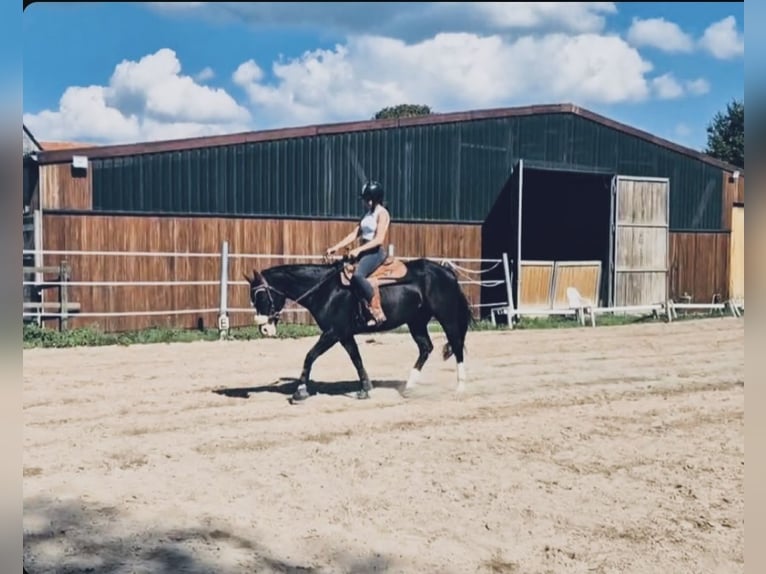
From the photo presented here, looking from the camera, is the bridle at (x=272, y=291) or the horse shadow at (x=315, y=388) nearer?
the bridle at (x=272, y=291)

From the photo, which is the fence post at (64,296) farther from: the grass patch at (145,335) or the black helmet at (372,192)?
the black helmet at (372,192)

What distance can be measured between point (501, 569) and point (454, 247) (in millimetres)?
14601

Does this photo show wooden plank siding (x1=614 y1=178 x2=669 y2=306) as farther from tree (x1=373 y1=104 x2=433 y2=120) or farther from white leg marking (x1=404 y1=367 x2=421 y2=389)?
tree (x1=373 y1=104 x2=433 y2=120)

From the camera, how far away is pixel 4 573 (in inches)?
46.1

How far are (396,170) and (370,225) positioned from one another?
9.92m

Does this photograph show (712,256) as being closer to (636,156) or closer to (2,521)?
(636,156)

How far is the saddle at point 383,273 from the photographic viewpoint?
763 centimetres

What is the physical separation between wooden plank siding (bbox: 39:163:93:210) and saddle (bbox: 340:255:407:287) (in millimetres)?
7831

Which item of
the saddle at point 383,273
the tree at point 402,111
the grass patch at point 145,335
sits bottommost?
the grass patch at point 145,335

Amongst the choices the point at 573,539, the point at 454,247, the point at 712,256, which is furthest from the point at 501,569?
the point at 712,256

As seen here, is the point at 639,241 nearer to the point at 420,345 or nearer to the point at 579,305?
the point at 579,305

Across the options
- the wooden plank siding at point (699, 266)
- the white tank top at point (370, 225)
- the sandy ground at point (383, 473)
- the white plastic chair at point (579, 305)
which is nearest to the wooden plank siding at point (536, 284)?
the white plastic chair at point (579, 305)

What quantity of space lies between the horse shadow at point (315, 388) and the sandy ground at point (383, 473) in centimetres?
6

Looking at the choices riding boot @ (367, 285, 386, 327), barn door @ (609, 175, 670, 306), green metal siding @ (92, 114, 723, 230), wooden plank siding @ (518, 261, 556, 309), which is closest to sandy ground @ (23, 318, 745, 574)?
riding boot @ (367, 285, 386, 327)
